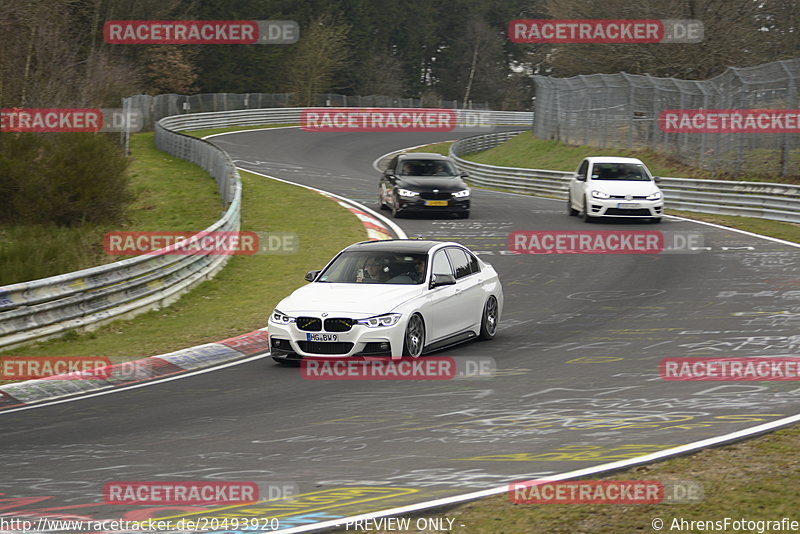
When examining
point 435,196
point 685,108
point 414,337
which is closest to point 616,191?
point 435,196

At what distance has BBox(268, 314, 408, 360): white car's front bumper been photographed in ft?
40.3

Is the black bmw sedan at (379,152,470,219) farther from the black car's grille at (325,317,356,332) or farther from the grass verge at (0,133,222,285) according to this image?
the black car's grille at (325,317,356,332)

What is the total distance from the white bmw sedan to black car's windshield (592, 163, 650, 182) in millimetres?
13734

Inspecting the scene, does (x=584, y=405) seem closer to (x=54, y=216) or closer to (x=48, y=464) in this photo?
(x=48, y=464)

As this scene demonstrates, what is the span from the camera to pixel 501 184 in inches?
1665

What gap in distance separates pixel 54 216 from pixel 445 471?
19.7 meters

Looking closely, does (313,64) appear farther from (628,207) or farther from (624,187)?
(628,207)

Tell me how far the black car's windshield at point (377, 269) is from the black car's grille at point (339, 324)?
46.6 inches

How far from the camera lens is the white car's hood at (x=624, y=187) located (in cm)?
2711

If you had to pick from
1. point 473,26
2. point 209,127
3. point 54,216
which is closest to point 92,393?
point 54,216

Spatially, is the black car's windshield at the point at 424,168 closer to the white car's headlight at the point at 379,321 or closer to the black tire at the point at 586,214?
the black tire at the point at 586,214

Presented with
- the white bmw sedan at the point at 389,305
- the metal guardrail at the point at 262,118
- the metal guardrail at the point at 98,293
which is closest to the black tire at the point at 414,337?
the white bmw sedan at the point at 389,305

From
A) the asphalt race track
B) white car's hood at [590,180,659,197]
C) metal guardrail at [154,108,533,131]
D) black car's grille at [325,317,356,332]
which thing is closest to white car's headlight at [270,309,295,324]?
black car's grille at [325,317,356,332]

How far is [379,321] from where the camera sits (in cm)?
1231
